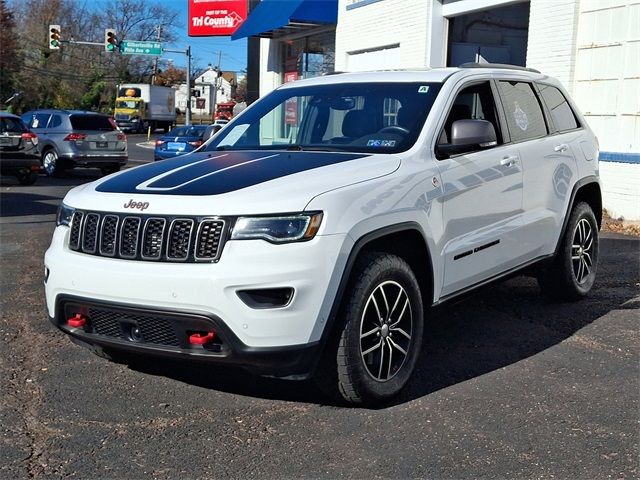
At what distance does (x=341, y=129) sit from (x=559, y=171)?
6.53 ft

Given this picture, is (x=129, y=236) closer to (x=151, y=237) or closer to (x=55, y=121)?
(x=151, y=237)

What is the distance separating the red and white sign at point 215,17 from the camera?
98.5 ft

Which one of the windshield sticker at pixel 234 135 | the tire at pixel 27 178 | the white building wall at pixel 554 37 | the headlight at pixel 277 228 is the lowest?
Result: the tire at pixel 27 178

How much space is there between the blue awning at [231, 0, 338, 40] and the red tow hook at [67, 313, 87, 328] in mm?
15985

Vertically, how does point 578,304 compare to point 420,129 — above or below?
below

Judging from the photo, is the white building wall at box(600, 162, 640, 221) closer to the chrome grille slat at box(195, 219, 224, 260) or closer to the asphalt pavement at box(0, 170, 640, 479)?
the asphalt pavement at box(0, 170, 640, 479)

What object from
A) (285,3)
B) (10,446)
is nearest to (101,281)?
(10,446)

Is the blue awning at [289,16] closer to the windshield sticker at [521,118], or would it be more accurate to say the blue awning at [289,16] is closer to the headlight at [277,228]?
the windshield sticker at [521,118]

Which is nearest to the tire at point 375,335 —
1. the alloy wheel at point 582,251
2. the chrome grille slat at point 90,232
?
the chrome grille slat at point 90,232

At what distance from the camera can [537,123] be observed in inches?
246

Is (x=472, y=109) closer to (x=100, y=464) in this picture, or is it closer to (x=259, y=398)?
(x=259, y=398)

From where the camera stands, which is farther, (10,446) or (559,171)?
(559,171)

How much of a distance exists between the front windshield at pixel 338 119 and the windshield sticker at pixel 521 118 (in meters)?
0.95

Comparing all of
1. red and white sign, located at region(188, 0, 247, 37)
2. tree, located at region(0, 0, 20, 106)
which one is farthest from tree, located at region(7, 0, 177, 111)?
red and white sign, located at region(188, 0, 247, 37)
